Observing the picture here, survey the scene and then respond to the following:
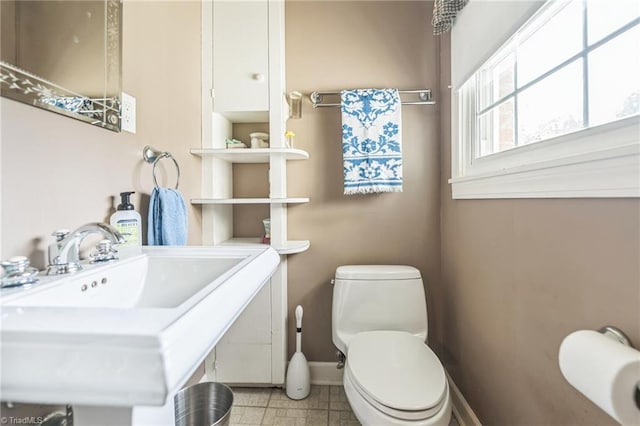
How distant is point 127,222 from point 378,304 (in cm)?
117

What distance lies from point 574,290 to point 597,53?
2.07 ft

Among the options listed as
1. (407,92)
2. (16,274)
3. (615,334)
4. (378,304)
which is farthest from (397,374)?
(407,92)

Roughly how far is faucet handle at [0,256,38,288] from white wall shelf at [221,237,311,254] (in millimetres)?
947

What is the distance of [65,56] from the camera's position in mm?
736

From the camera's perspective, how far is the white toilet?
937mm

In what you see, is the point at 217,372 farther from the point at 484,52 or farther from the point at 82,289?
the point at 484,52

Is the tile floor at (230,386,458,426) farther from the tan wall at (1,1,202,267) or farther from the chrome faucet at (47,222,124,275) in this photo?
the chrome faucet at (47,222,124,275)

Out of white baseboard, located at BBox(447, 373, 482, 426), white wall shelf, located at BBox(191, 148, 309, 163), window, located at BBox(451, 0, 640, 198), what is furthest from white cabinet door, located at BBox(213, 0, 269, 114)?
white baseboard, located at BBox(447, 373, 482, 426)

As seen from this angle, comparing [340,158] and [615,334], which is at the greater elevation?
[340,158]

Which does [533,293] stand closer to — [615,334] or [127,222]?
[615,334]

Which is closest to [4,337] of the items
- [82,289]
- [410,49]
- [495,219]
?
[82,289]

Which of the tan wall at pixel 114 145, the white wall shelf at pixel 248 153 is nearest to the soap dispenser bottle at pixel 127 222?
the tan wall at pixel 114 145

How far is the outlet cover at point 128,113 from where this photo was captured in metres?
0.96

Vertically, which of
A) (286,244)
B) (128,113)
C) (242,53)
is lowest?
(286,244)
